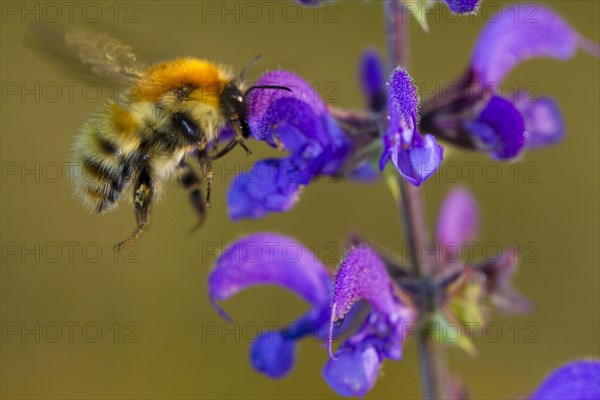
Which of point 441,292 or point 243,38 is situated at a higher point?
point 243,38

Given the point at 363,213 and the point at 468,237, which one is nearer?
the point at 468,237

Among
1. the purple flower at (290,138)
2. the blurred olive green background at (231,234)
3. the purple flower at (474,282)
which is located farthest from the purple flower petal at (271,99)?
the blurred olive green background at (231,234)

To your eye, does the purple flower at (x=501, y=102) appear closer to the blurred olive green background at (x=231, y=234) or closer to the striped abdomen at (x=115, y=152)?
the striped abdomen at (x=115, y=152)

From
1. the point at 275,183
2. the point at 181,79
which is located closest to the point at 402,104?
the point at 275,183

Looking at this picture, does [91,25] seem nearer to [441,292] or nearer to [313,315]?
[313,315]

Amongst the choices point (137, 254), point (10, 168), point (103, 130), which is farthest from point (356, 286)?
point (10, 168)

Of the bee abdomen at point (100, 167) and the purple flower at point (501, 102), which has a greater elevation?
the purple flower at point (501, 102)

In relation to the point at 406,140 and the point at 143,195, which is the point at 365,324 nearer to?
the point at 406,140
